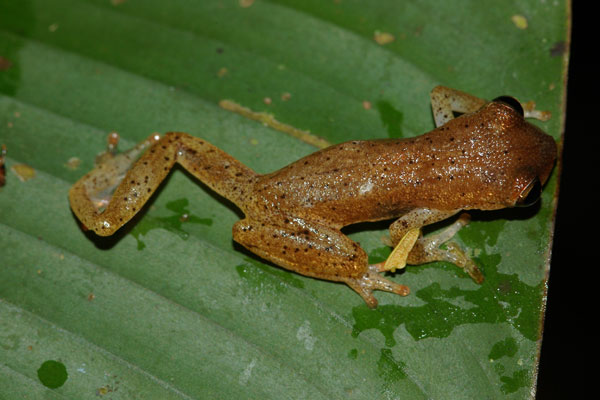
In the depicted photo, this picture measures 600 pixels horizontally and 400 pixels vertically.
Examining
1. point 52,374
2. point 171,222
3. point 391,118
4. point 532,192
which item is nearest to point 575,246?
point 532,192

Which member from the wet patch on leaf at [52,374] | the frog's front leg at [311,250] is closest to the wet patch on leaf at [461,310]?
the frog's front leg at [311,250]

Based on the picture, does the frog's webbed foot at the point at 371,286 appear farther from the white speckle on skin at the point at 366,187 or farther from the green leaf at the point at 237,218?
the white speckle on skin at the point at 366,187

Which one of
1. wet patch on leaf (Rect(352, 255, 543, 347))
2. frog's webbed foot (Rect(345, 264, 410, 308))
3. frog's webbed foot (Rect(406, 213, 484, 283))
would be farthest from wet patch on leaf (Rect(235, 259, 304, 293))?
frog's webbed foot (Rect(406, 213, 484, 283))

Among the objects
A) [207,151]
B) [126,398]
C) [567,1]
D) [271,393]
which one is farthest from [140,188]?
[567,1]

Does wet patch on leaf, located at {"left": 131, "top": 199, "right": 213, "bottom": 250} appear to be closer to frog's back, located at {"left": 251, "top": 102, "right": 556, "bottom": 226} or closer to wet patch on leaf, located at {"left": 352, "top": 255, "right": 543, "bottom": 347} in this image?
frog's back, located at {"left": 251, "top": 102, "right": 556, "bottom": 226}

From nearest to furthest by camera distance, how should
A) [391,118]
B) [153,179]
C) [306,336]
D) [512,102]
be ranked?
[306,336], [512,102], [153,179], [391,118]

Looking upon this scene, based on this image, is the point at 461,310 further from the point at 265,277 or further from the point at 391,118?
the point at 391,118
